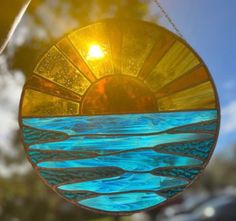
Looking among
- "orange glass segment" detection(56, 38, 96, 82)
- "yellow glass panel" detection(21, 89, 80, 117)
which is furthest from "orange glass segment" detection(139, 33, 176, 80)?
"yellow glass panel" detection(21, 89, 80, 117)

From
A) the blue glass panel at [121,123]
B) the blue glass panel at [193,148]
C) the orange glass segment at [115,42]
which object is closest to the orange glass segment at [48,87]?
the blue glass panel at [121,123]

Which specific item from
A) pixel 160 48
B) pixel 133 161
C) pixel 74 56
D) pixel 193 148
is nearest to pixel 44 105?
pixel 74 56

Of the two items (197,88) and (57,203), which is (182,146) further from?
(57,203)

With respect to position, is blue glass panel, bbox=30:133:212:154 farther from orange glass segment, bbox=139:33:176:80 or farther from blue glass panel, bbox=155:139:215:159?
orange glass segment, bbox=139:33:176:80

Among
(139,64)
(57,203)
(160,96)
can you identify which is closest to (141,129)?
(160,96)

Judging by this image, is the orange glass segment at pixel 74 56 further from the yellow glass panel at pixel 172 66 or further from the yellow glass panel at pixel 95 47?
the yellow glass panel at pixel 172 66

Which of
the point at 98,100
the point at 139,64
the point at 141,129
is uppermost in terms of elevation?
the point at 139,64

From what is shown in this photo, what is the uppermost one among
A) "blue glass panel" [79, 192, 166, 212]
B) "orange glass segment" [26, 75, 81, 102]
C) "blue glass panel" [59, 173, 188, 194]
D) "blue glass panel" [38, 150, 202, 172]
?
"orange glass segment" [26, 75, 81, 102]
